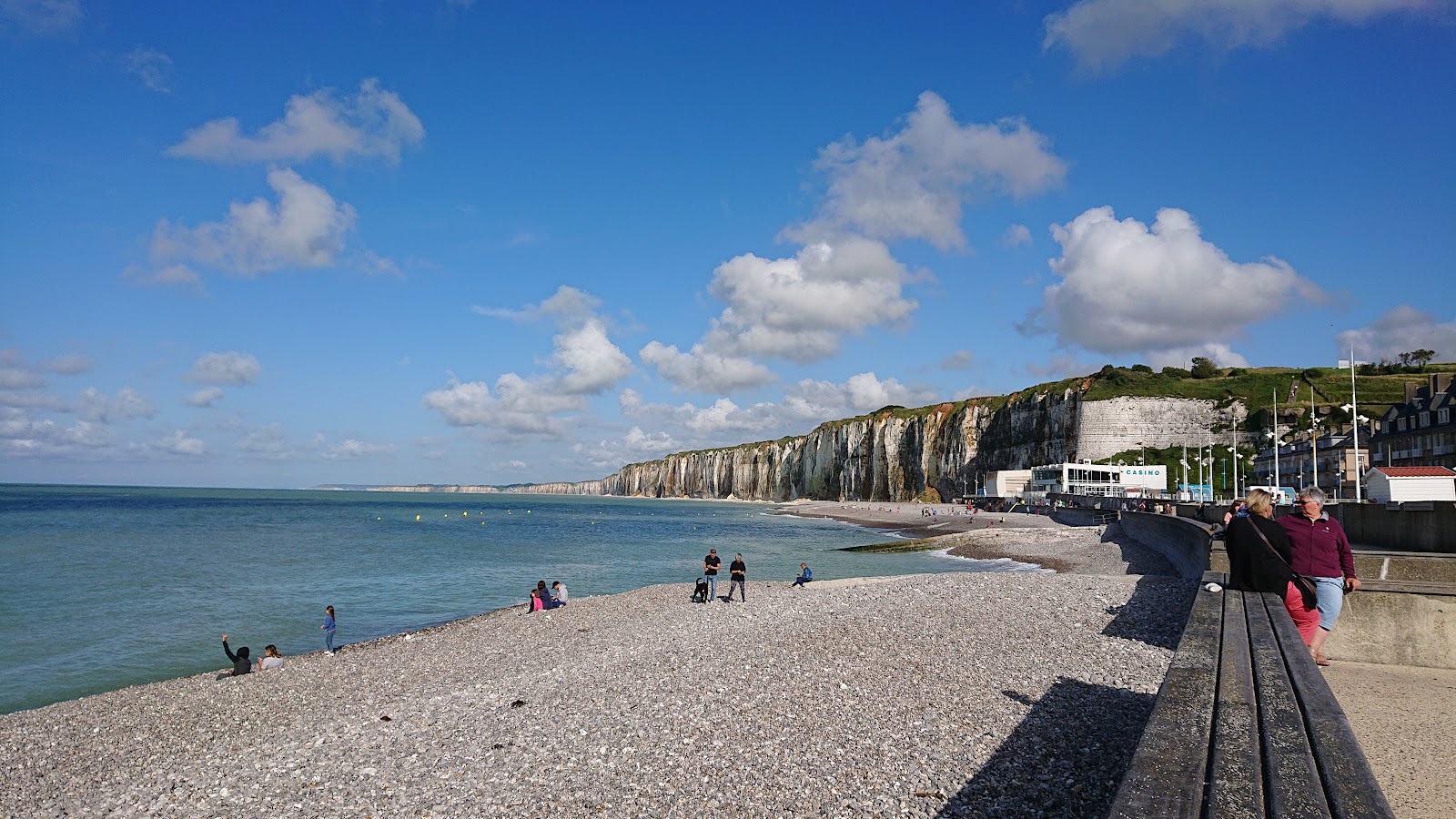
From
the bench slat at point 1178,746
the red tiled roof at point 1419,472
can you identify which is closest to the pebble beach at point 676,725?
the bench slat at point 1178,746

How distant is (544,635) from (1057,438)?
104903 mm

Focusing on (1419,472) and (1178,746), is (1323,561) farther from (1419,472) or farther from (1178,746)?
(1419,472)

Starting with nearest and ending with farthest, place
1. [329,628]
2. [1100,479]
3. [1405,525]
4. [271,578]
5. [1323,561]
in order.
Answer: [1323,561]
[1405,525]
[329,628]
[271,578]
[1100,479]

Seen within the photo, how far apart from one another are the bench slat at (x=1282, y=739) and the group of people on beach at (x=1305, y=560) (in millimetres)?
1449

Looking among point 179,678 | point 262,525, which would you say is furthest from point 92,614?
point 262,525

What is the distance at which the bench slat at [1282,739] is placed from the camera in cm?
360

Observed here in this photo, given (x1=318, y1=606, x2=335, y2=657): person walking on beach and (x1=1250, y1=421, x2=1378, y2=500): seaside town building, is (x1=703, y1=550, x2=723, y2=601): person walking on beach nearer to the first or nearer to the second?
(x1=318, y1=606, x2=335, y2=657): person walking on beach

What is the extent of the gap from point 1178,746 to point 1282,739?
59cm

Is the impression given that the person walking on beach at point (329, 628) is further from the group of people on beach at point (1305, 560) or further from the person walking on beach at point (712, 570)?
the group of people on beach at point (1305, 560)

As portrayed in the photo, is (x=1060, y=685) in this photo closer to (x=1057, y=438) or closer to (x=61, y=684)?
(x=61, y=684)

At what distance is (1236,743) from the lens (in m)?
4.44

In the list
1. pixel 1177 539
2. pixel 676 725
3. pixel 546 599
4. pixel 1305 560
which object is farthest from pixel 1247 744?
pixel 1177 539

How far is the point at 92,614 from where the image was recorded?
1056 inches

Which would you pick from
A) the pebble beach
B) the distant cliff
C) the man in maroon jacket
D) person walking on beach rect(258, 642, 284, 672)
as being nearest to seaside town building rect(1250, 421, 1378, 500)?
the distant cliff
